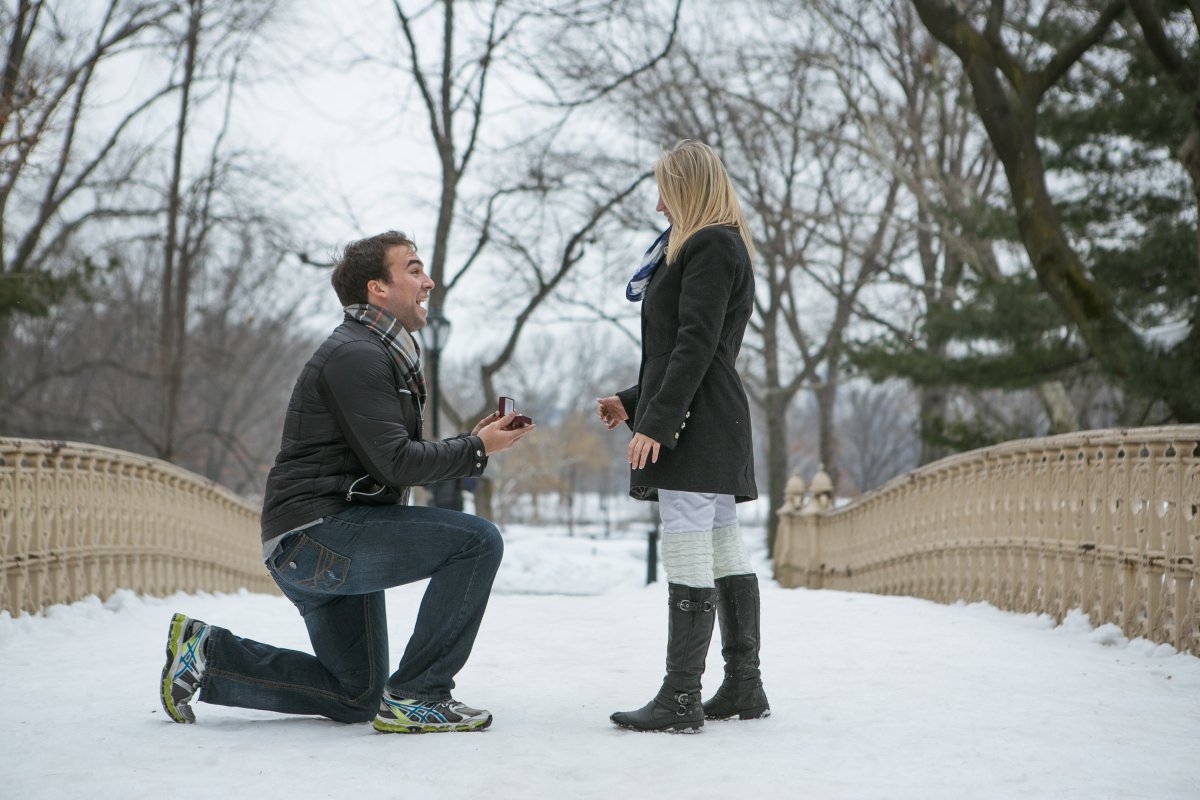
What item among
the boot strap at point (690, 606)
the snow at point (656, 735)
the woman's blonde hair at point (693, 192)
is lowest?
the snow at point (656, 735)

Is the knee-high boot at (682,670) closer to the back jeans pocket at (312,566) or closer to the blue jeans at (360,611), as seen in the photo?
the blue jeans at (360,611)

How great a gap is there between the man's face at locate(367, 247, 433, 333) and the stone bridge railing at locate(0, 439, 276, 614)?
3492mm

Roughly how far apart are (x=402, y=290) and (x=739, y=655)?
1712 millimetres

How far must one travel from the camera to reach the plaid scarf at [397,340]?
3744mm

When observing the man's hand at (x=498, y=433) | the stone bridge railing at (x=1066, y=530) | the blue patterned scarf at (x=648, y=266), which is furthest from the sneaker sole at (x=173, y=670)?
the stone bridge railing at (x=1066, y=530)

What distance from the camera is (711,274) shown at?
3.73 meters

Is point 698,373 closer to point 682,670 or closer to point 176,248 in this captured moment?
point 682,670

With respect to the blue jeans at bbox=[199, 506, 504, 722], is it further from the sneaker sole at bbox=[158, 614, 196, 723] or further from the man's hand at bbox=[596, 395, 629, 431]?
the man's hand at bbox=[596, 395, 629, 431]

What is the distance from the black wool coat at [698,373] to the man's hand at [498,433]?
1.34 feet

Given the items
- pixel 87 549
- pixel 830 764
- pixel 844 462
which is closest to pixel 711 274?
pixel 830 764

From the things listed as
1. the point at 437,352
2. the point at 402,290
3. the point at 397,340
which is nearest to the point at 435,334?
the point at 437,352

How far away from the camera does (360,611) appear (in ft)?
12.5

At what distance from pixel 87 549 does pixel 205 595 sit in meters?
1.73

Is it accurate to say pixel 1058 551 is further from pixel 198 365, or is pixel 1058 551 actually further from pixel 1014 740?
pixel 198 365
